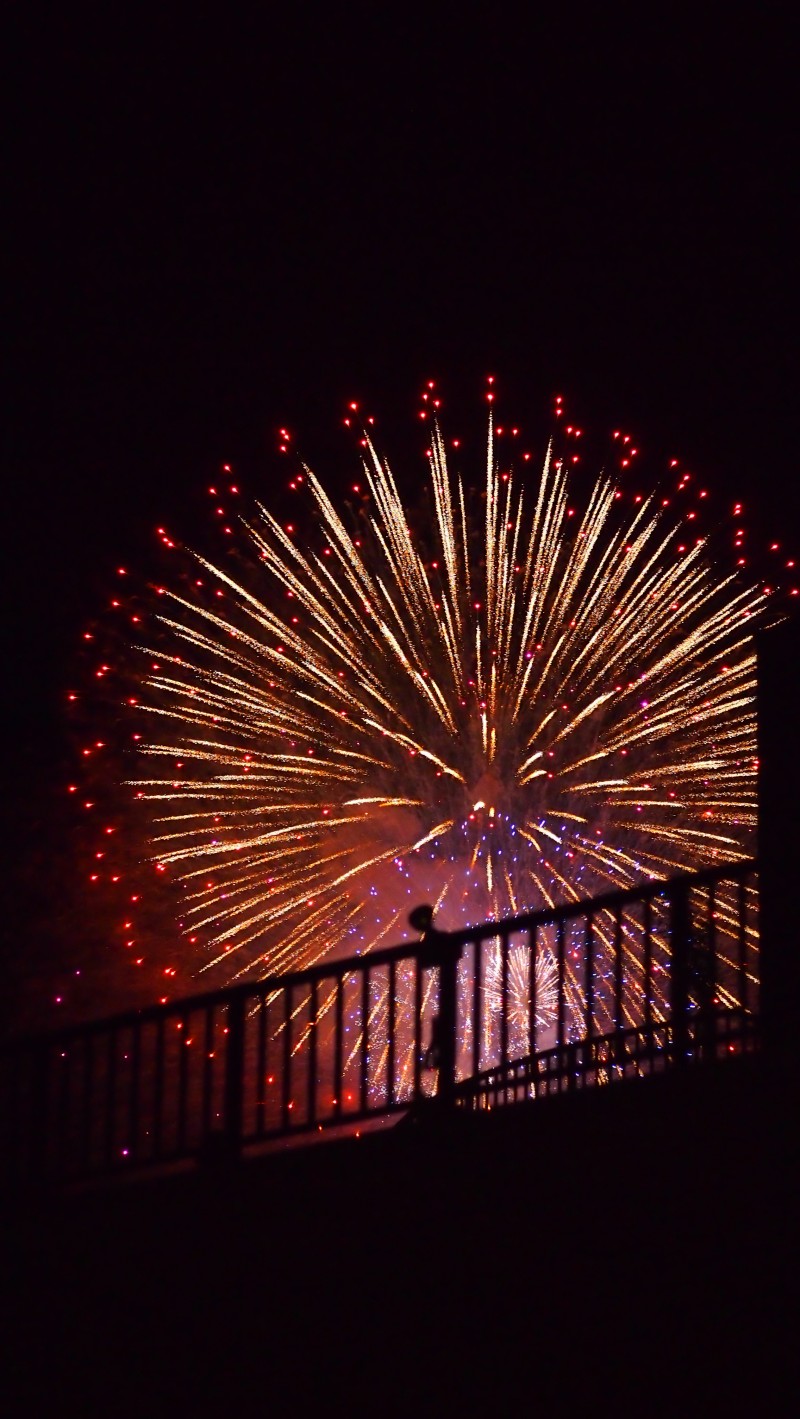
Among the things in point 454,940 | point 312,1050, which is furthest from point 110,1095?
point 454,940

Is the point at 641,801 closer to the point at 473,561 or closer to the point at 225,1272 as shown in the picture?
the point at 473,561

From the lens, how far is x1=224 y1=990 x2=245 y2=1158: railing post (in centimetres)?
731

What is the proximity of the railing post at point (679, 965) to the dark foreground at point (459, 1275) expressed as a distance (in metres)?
0.77

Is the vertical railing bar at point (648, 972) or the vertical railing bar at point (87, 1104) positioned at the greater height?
the vertical railing bar at point (648, 972)

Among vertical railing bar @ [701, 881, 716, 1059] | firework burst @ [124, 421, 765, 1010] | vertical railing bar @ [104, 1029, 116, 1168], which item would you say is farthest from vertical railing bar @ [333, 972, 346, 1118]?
firework burst @ [124, 421, 765, 1010]

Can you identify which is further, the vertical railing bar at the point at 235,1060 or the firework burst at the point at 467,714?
the firework burst at the point at 467,714

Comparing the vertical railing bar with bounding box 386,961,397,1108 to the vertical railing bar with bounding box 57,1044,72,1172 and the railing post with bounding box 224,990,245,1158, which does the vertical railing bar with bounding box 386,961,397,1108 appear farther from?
the vertical railing bar with bounding box 57,1044,72,1172

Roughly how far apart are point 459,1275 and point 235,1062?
2.42 metres

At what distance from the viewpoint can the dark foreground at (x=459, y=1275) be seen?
473cm

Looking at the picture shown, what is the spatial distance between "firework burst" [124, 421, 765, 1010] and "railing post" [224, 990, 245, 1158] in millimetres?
9102

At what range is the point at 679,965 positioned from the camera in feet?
23.0

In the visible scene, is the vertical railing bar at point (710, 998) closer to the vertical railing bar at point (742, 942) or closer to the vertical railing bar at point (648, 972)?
the vertical railing bar at point (742, 942)

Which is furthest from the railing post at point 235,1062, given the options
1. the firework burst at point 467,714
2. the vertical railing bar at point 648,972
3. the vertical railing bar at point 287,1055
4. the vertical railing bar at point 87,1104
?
the firework burst at point 467,714

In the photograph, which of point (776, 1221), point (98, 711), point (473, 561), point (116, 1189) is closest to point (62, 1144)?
point (116, 1189)
